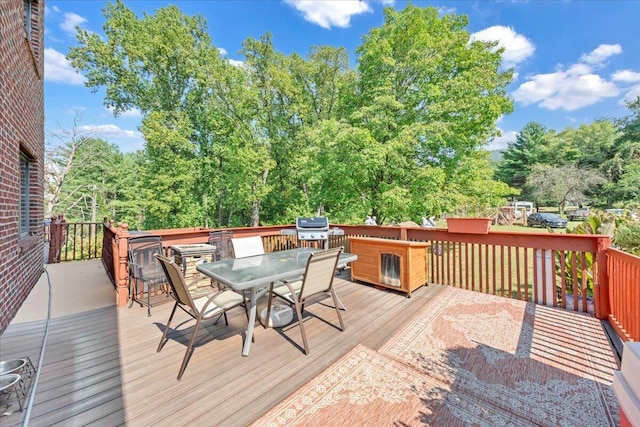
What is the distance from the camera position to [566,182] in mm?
20703

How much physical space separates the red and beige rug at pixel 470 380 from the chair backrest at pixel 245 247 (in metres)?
2.00

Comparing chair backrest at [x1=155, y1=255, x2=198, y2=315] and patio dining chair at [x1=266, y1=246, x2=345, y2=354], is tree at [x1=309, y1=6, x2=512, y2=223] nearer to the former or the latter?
patio dining chair at [x1=266, y1=246, x2=345, y2=354]

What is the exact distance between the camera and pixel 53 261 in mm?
6793

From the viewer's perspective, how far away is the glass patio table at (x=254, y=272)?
2.39 m

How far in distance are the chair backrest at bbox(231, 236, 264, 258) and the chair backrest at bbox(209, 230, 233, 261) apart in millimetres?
1002

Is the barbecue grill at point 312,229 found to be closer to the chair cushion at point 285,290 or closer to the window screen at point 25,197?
the chair cushion at point 285,290

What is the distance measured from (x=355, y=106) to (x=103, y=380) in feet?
32.7

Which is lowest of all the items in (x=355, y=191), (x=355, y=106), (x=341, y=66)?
(x=355, y=191)

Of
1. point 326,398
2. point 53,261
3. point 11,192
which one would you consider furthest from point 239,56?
point 326,398

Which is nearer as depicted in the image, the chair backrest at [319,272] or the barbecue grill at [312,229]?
the chair backrest at [319,272]

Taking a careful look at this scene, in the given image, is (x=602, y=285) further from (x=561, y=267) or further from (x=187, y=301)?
(x=187, y=301)

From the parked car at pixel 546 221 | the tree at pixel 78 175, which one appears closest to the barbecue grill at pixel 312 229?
the tree at pixel 78 175

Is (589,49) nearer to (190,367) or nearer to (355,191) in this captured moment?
(355,191)

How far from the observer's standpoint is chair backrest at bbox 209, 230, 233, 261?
457 centimetres
